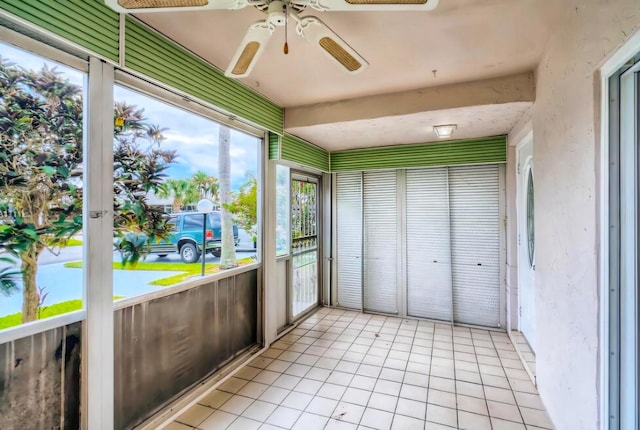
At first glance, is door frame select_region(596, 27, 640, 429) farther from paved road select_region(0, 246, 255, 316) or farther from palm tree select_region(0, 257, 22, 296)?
palm tree select_region(0, 257, 22, 296)

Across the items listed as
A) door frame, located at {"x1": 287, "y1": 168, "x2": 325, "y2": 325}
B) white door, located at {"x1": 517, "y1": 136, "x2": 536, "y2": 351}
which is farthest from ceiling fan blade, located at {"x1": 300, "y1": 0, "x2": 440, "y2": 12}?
door frame, located at {"x1": 287, "y1": 168, "x2": 325, "y2": 325}

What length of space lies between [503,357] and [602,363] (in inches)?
79.6

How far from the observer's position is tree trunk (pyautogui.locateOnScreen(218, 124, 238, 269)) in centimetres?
279

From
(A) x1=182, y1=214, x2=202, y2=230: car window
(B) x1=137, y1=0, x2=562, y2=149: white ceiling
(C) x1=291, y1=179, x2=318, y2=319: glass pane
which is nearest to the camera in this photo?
(B) x1=137, y1=0, x2=562, y2=149: white ceiling

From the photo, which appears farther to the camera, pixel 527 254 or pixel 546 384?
pixel 527 254

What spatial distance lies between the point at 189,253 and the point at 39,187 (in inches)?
44.0

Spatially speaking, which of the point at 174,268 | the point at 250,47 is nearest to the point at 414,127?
the point at 250,47

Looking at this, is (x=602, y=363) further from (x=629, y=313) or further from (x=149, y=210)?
(x=149, y=210)

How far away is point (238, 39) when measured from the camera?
204 cm

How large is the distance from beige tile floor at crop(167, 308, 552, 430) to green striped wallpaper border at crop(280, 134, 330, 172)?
7.16ft

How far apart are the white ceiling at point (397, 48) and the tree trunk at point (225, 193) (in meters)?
0.57

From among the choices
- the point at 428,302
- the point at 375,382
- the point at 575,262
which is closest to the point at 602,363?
the point at 575,262

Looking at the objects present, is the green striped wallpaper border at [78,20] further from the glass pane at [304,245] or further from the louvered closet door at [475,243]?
the louvered closet door at [475,243]

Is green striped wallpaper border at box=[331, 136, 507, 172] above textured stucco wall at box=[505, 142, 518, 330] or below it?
above
